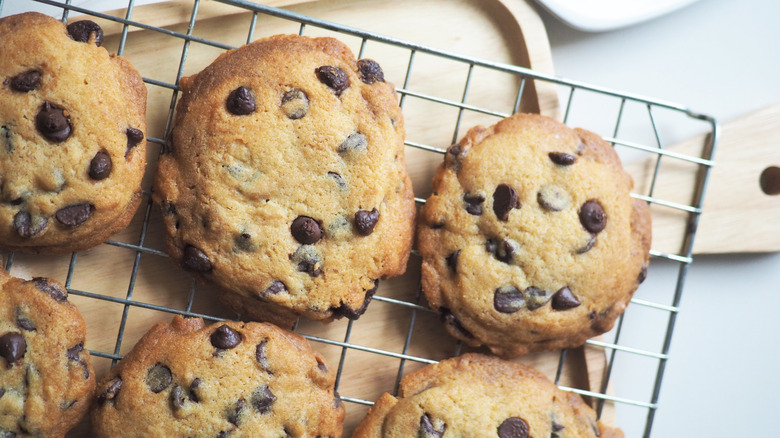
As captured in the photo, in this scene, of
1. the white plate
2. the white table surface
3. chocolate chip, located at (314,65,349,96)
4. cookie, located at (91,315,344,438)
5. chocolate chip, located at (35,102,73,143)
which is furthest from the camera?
the white table surface

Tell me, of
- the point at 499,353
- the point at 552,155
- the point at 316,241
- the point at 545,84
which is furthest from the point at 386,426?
the point at 545,84

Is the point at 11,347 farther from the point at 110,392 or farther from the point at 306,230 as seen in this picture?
the point at 306,230

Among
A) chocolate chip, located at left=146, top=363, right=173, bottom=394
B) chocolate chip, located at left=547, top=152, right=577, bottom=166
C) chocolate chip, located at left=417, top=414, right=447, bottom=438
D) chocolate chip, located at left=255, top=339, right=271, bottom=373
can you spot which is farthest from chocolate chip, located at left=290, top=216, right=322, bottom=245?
chocolate chip, located at left=547, top=152, right=577, bottom=166

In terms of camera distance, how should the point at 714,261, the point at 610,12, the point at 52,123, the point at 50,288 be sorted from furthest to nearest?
1. the point at 714,261
2. the point at 610,12
3. the point at 50,288
4. the point at 52,123

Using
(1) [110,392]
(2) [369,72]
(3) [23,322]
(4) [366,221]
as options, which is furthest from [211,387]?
(2) [369,72]

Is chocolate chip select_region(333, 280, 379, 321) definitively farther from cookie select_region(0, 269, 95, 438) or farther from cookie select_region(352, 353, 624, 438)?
cookie select_region(0, 269, 95, 438)

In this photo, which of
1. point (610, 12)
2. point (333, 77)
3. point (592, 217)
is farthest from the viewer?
point (610, 12)

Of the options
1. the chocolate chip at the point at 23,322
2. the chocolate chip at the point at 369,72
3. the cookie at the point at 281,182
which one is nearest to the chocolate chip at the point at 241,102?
the cookie at the point at 281,182
